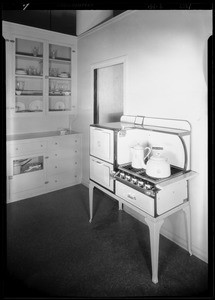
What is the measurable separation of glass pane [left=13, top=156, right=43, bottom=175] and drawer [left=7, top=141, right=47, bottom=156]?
0.11 meters

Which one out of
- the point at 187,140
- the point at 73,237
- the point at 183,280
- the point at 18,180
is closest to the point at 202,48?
the point at 187,140

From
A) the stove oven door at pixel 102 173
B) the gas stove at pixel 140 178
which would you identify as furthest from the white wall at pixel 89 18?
the gas stove at pixel 140 178

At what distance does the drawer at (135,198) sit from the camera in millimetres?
1541

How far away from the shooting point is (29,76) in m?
2.68

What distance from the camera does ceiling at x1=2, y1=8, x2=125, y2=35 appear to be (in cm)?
262

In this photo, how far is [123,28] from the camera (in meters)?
2.35

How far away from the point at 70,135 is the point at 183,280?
217 cm

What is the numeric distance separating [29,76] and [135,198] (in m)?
1.98

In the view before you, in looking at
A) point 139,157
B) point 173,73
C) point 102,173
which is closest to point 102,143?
point 102,173

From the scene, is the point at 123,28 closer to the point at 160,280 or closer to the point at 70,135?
the point at 70,135

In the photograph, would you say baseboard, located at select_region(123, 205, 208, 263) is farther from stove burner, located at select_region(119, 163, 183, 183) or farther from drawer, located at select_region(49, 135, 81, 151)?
drawer, located at select_region(49, 135, 81, 151)

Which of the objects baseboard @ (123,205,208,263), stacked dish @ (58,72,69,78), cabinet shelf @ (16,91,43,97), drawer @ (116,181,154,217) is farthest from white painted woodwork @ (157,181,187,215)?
stacked dish @ (58,72,69,78)

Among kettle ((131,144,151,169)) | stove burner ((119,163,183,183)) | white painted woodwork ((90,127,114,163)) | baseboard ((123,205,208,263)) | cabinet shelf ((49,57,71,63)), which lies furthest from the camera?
cabinet shelf ((49,57,71,63))

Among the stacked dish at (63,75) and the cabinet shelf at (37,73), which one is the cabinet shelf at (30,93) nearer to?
the cabinet shelf at (37,73)
